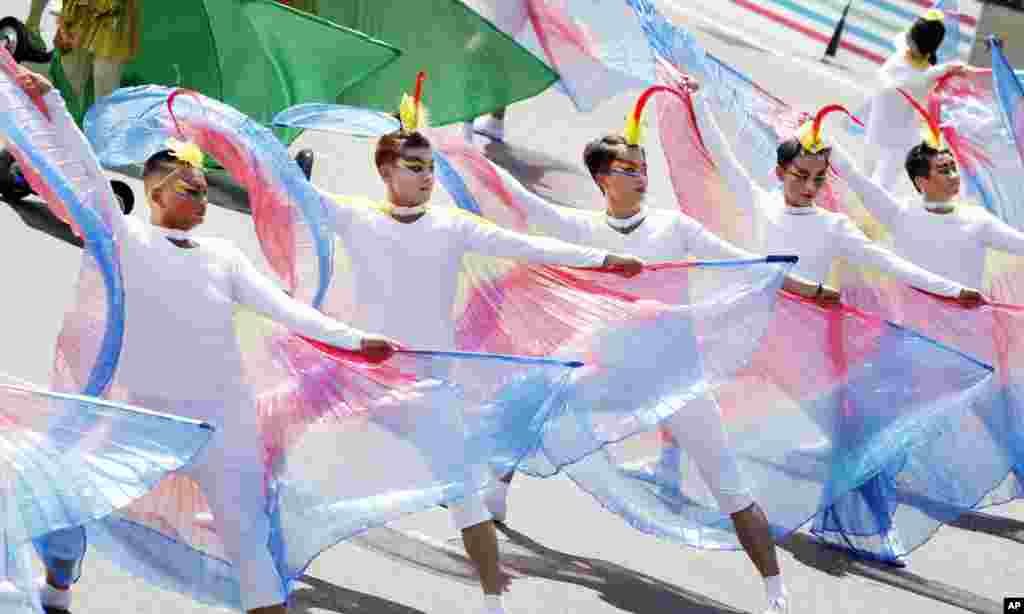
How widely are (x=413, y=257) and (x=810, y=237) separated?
6.99ft

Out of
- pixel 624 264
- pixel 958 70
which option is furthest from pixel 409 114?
pixel 958 70

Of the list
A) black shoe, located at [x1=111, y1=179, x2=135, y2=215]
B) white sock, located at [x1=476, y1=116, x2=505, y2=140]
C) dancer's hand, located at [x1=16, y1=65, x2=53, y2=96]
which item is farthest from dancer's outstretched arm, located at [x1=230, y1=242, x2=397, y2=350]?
white sock, located at [x1=476, y1=116, x2=505, y2=140]

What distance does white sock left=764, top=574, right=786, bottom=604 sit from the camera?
848 centimetres

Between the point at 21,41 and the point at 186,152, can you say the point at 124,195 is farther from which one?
the point at 186,152

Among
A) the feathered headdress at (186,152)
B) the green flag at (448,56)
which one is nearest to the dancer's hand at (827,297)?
the feathered headdress at (186,152)

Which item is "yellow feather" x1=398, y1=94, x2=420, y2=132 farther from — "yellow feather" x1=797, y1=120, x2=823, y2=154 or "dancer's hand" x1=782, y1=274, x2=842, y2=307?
"yellow feather" x1=797, y1=120, x2=823, y2=154

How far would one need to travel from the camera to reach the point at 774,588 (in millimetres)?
8484

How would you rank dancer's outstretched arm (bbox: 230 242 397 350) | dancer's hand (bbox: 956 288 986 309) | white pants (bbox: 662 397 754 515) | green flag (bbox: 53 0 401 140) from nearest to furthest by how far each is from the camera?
1. dancer's outstretched arm (bbox: 230 242 397 350)
2. white pants (bbox: 662 397 754 515)
3. dancer's hand (bbox: 956 288 986 309)
4. green flag (bbox: 53 0 401 140)

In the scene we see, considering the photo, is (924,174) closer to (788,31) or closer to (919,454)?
(919,454)

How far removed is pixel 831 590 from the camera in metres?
9.19

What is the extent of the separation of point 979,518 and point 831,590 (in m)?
2.03

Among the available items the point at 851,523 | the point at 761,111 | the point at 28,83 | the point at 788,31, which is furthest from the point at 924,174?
the point at 788,31

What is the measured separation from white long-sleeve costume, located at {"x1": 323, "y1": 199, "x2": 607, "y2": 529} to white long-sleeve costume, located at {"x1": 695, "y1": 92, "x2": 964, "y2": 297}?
5.47 feet

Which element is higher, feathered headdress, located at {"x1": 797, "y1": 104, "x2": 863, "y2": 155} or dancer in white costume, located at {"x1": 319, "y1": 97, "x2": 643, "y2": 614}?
feathered headdress, located at {"x1": 797, "y1": 104, "x2": 863, "y2": 155}
